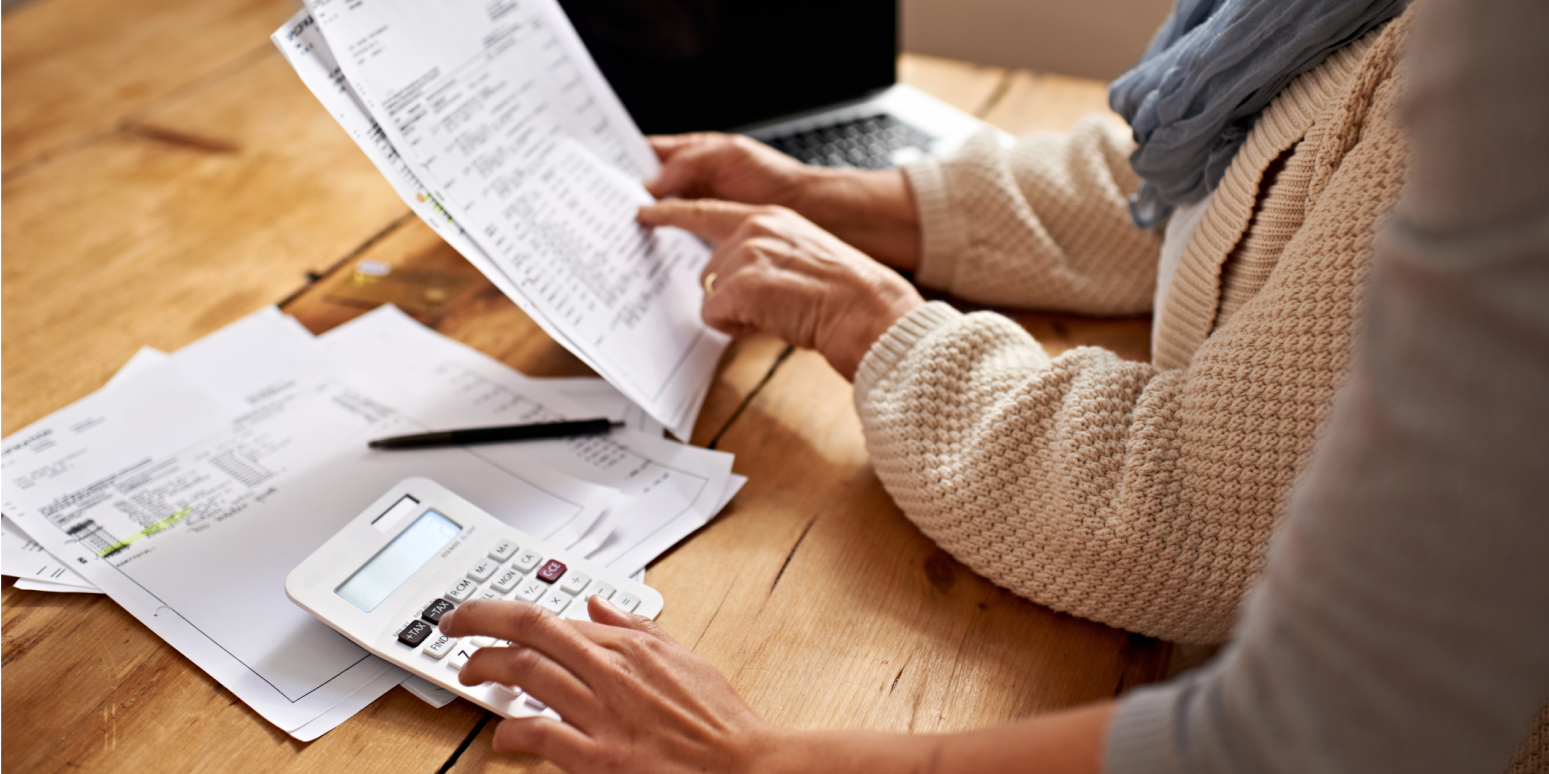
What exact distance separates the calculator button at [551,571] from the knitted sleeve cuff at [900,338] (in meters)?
0.24

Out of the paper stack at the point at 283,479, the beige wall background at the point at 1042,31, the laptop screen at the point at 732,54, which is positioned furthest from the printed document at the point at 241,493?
the beige wall background at the point at 1042,31

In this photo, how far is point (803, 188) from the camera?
891mm

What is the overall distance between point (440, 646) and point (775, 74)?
77 cm

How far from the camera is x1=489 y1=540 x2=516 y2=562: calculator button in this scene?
550mm

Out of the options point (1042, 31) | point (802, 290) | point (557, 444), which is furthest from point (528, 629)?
point (1042, 31)

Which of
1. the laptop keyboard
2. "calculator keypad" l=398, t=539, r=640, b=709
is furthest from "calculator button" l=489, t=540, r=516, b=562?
the laptop keyboard

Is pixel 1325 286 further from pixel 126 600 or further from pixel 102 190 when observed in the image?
pixel 102 190

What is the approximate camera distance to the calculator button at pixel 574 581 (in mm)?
538

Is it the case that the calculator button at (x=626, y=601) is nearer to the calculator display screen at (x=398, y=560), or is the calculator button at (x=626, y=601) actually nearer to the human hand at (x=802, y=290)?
the calculator display screen at (x=398, y=560)

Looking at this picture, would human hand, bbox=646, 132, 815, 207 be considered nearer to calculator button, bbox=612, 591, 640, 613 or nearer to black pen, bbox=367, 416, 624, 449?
black pen, bbox=367, 416, 624, 449

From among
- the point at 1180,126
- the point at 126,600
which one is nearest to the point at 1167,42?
the point at 1180,126

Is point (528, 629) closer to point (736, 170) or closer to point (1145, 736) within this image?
point (1145, 736)

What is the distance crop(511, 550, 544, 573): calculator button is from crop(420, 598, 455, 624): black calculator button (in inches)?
1.8

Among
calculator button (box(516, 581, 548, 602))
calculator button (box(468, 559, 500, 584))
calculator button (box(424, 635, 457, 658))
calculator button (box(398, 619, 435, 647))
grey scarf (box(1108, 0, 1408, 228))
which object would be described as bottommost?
calculator button (box(516, 581, 548, 602))
